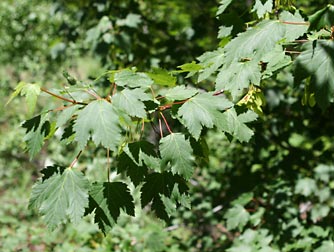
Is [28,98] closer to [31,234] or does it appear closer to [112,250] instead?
[112,250]

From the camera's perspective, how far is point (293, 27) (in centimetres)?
172

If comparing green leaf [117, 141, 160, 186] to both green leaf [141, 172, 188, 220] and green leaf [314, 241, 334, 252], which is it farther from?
green leaf [314, 241, 334, 252]

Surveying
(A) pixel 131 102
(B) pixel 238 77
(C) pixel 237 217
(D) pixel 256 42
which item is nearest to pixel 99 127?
(A) pixel 131 102

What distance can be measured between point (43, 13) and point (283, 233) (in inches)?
254

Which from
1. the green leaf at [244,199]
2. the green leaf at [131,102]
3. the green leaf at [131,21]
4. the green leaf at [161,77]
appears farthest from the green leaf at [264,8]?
the green leaf at [131,21]

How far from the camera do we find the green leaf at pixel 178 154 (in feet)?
5.54

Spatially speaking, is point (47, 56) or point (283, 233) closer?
point (283, 233)

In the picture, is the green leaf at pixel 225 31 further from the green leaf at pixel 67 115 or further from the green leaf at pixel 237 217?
the green leaf at pixel 237 217

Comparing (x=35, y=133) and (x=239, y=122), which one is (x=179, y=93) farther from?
(x=35, y=133)

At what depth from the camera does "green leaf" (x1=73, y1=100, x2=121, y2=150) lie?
1.54 metres

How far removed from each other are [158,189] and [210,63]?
68cm

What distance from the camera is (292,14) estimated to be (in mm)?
1847

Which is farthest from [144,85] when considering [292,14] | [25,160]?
[25,160]

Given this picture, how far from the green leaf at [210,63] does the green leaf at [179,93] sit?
0.43ft
